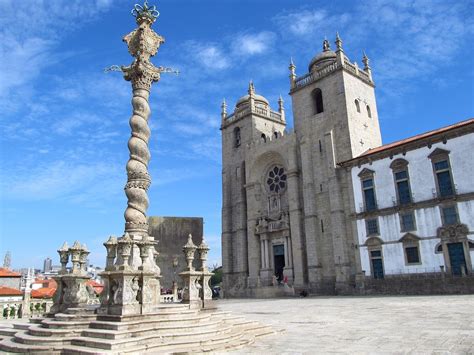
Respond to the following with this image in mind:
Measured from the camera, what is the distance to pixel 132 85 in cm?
1479

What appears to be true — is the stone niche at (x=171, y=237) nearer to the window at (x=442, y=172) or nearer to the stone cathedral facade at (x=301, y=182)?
the stone cathedral facade at (x=301, y=182)

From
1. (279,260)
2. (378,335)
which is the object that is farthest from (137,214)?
(279,260)

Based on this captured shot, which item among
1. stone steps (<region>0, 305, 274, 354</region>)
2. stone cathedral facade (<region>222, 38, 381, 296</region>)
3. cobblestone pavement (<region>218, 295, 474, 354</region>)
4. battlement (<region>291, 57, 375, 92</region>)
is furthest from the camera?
battlement (<region>291, 57, 375, 92</region>)

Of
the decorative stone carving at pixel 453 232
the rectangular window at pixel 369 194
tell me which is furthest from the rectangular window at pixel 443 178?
the rectangular window at pixel 369 194

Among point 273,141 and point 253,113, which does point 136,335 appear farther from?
point 253,113

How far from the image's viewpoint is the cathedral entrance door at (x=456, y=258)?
2259 cm

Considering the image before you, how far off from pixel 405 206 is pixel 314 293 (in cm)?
977

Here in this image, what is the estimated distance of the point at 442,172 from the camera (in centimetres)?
2430

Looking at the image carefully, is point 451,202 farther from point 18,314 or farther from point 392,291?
point 18,314

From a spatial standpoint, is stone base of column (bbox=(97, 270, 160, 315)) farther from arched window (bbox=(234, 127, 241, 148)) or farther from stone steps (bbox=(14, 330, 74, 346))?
arched window (bbox=(234, 127, 241, 148))

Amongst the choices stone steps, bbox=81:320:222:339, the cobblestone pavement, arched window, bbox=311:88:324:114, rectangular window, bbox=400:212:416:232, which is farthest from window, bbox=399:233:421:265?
stone steps, bbox=81:320:222:339

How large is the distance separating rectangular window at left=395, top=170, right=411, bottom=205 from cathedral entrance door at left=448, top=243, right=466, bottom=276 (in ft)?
13.3

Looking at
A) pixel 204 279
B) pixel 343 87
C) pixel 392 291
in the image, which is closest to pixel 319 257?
pixel 392 291

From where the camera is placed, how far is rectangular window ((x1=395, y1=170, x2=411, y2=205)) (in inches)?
1020
